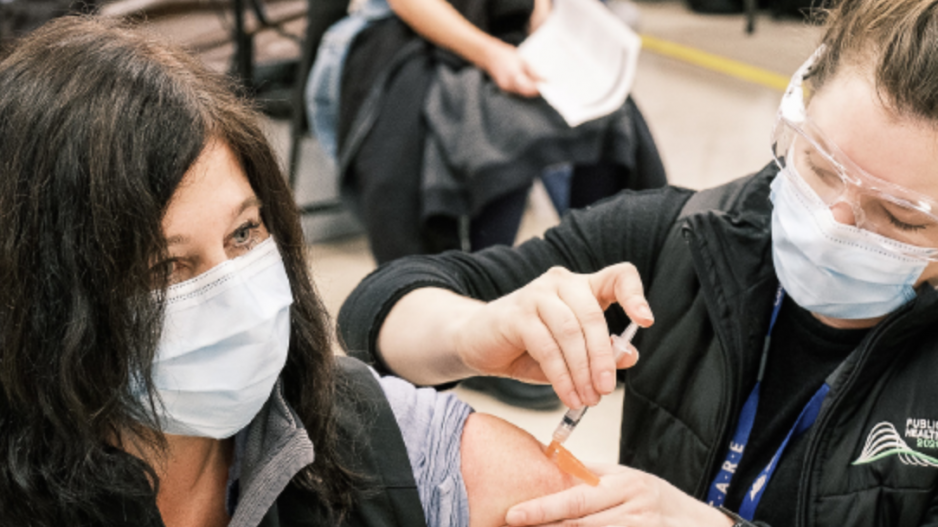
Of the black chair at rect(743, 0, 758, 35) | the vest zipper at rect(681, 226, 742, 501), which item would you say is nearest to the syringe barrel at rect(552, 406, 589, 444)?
the vest zipper at rect(681, 226, 742, 501)

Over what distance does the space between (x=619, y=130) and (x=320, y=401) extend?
1.45 meters

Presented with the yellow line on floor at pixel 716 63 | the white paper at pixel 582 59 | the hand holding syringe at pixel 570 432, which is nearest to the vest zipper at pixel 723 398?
the hand holding syringe at pixel 570 432

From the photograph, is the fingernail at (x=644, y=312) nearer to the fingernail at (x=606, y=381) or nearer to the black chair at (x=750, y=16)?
the fingernail at (x=606, y=381)

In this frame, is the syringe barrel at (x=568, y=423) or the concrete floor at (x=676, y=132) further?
the concrete floor at (x=676, y=132)

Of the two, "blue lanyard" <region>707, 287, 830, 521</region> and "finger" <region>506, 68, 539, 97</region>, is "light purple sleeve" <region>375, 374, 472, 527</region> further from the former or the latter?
"finger" <region>506, 68, 539, 97</region>

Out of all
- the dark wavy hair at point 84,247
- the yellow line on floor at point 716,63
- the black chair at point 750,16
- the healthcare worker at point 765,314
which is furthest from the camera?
the black chair at point 750,16

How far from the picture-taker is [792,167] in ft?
4.43

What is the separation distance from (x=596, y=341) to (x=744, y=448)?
1.46ft

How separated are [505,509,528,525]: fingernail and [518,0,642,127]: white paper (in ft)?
4.35

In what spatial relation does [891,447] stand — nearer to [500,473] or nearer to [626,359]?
[626,359]

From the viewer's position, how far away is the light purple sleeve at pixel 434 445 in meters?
1.18

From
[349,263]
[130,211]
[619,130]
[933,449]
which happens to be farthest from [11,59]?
[349,263]

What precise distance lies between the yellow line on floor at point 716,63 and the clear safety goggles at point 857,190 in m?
3.84

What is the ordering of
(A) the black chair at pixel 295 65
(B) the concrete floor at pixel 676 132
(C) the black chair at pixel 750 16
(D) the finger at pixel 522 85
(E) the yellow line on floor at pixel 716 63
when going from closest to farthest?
(D) the finger at pixel 522 85 → (B) the concrete floor at pixel 676 132 → (A) the black chair at pixel 295 65 → (E) the yellow line on floor at pixel 716 63 → (C) the black chair at pixel 750 16
